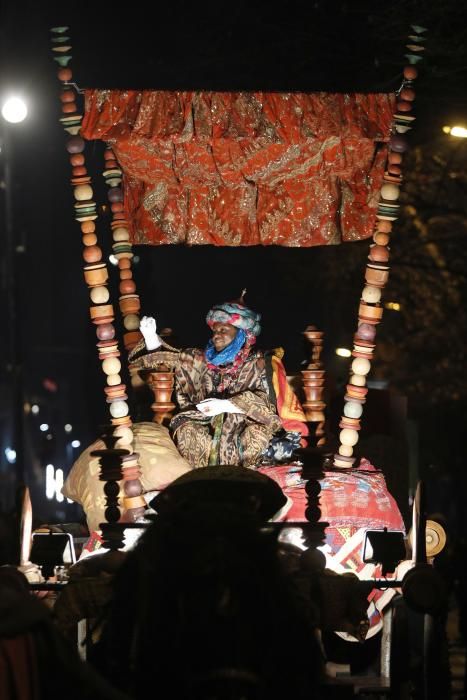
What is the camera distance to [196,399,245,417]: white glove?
11.1 metres

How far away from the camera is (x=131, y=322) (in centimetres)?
1252

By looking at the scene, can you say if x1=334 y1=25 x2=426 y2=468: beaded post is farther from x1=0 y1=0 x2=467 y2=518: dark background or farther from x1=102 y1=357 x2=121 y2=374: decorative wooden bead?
x1=102 y1=357 x2=121 y2=374: decorative wooden bead

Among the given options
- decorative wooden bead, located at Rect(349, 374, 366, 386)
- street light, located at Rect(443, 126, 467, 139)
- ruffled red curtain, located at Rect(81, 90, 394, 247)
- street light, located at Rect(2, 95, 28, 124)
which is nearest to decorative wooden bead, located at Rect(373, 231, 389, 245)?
ruffled red curtain, located at Rect(81, 90, 394, 247)

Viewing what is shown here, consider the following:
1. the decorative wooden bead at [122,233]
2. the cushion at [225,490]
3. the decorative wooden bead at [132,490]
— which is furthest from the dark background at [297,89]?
the cushion at [225,490]

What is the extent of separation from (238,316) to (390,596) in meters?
2.58

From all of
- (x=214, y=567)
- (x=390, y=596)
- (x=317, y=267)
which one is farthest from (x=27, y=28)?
(x=214, y=567)

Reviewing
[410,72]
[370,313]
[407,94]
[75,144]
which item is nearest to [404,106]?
[407,94]

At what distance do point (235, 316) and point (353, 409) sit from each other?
130 cm

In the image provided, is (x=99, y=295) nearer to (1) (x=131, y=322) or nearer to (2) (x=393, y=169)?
(1) (x=131, y=322)

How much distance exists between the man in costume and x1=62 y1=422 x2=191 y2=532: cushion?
219 mm

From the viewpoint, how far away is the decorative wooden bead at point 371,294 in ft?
35.9

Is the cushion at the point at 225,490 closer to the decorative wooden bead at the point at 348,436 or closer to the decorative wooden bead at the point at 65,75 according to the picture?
the decorative wooden bead at the point at 348,436

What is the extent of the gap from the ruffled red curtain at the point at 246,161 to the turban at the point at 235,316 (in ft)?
2.94

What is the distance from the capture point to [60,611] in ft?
28.8
